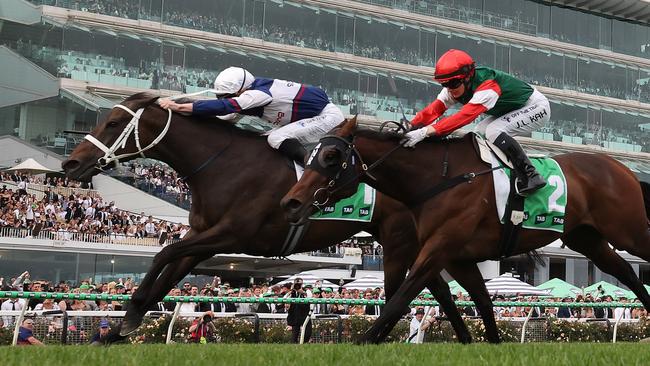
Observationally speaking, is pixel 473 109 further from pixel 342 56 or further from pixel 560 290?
pixel 342 56

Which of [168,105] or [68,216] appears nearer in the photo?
[168,105]

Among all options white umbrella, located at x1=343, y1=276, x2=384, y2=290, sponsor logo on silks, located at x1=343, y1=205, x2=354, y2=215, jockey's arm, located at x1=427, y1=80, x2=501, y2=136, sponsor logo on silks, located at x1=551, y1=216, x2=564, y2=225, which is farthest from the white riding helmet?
white umbrella, located at x1=343, y1=276, x2=384, y2=290

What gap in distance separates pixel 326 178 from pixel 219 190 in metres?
1.10

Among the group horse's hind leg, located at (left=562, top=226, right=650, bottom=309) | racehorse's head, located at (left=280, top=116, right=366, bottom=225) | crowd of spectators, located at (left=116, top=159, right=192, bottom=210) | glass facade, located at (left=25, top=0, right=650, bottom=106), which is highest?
glass facade, located at (left=25, top=0, right=650, bottom=106)

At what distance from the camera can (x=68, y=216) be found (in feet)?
88.5

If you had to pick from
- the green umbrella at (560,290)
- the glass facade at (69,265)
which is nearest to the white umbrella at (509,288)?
the green umbrella at (560,290)

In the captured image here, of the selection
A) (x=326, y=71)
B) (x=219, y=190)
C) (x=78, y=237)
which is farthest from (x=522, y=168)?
(x=326, y=71)

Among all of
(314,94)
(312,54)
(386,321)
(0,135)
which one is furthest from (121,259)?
(386,321)

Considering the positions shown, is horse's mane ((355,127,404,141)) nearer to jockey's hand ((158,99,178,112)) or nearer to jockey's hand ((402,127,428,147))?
jockey's hand ((402,127,428,147))

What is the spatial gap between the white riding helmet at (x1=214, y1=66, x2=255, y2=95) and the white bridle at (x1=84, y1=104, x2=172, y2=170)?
575 millimetres

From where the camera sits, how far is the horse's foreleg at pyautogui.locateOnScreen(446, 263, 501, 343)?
7348mm

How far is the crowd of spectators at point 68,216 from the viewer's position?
25688 mm

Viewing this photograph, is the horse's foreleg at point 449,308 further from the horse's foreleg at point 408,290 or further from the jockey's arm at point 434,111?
the jockey's arm at point 434,111

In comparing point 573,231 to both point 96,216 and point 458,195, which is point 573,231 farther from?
point 96,216
